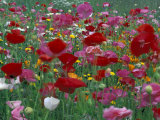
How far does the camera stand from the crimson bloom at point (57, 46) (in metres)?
0.79

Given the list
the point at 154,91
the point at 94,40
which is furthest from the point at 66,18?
the point at 154,91

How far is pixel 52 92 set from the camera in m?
0.97

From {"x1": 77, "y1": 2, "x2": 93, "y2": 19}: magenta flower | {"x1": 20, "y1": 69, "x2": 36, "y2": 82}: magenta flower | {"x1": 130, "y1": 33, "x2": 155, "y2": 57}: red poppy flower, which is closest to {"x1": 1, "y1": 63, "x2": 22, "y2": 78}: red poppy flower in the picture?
{"x1": 20, "y1": 69, "x2": 36, "y2": 82}: magenta flower

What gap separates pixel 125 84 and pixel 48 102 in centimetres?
39

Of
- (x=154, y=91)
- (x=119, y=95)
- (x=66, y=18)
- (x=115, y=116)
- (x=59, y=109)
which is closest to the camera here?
(x=115, y=116)

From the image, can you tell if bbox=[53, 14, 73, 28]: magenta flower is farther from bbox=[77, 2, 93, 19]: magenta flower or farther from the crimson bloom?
the crimson bloom

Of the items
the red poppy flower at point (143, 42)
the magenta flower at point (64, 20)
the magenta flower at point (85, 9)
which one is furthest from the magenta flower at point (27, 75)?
the magenta flower at point (64, 20)

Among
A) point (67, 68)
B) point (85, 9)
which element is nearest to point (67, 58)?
point (67, 68)

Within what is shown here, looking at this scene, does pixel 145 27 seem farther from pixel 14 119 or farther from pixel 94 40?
pixel 14 119

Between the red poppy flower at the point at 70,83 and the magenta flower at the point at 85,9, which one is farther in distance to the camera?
the magenta flower at the point at 85,9

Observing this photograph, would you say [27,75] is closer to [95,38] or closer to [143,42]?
[95,38]

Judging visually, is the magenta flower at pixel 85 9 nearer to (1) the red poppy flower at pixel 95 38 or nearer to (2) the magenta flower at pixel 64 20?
(2) the magenta flower at pixel 64 20

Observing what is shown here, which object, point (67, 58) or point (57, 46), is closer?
point (57, 46)

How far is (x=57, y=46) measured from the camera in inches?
30.9
